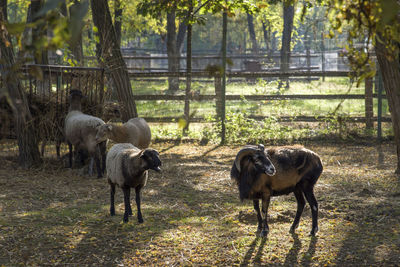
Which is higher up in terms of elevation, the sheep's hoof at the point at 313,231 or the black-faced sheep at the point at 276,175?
the black-faced sheep at the point at 276,175

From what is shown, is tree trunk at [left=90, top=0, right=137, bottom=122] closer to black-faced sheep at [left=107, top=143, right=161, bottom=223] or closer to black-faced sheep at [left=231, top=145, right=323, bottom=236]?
black-faced sheep at [left=107, top=143, right=161, bottom=223]

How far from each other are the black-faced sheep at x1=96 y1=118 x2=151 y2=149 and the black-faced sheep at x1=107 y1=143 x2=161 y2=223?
2.10 meters

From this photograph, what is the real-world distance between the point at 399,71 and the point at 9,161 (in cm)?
777

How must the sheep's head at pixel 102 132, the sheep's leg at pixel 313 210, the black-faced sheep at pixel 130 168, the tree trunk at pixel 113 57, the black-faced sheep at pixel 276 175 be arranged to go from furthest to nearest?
the tree trunk at pixel 113 57 < the sheep's head at pixel 102 132 < the black-faced sheep at pixel 130 168 < the sheep's leg at pixel 313 210 < the black-faced sheep at pixel 276 175

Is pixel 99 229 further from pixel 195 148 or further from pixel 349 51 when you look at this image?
pixel 195 148

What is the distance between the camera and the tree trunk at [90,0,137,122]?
11703mm

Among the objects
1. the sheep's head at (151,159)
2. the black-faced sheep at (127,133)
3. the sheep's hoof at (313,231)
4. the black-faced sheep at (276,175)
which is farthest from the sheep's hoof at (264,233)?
the black-faced sheep at (127,133)

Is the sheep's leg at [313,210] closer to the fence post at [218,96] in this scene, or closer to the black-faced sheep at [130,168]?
the black-faced sheep at [130,168]

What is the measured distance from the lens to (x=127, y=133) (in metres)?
9.52

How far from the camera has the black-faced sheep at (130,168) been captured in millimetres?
6235

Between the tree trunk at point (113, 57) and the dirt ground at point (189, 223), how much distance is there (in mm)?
2778

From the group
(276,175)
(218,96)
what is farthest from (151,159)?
(218,96)

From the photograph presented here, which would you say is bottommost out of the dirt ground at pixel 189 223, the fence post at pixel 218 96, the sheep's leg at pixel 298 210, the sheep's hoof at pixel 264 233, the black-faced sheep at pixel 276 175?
the dirt ground at pixel 189 223

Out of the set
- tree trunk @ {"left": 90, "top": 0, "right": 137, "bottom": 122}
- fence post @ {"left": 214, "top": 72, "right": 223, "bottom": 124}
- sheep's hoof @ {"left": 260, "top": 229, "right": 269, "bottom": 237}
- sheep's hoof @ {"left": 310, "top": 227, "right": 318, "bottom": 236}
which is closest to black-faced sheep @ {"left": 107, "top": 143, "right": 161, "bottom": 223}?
sheep's hoof @ {"left": 260, "top": 229, "right": 269, "bottom": 237}
